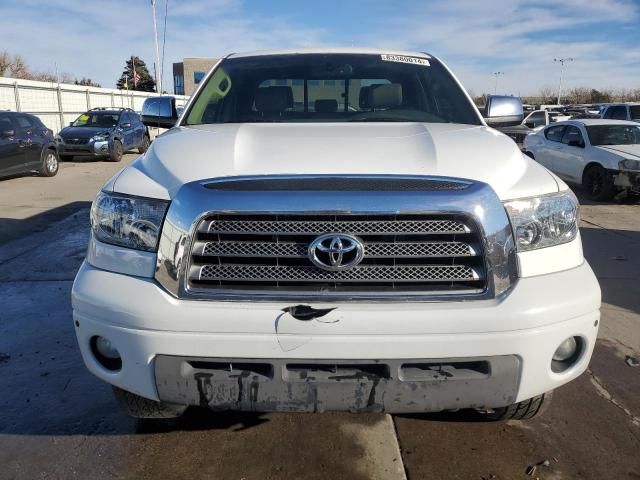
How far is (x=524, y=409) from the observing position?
2.64 m

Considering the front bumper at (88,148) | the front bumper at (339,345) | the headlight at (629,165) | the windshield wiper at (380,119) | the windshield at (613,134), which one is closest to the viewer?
the front bumper at (339,345)

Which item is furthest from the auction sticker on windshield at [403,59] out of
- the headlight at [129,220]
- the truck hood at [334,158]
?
the headlight at [129,220]

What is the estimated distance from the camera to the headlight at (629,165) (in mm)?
9984

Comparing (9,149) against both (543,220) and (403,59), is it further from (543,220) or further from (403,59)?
(543,220)

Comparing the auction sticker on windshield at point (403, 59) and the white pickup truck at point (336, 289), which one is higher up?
the auction sticker on windshield at point (403, 59)

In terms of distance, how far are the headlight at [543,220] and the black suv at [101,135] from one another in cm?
1541

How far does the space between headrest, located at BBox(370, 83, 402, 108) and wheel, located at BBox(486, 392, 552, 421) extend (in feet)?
6.58

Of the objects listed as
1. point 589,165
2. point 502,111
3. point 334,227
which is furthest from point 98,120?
point 334,227

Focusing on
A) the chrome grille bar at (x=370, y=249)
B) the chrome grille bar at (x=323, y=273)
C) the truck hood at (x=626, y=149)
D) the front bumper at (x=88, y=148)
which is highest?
the chrome grille bar at (x=370, y=249)

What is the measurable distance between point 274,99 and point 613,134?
10.0m

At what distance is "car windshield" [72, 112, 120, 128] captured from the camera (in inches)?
712

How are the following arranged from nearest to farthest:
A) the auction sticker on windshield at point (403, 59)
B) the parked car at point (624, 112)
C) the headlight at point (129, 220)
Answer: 1. the headlight at point (129, 220)
2. the auction sticker on windshield at point (403, 59)
3. the parked car at point (624, 112)

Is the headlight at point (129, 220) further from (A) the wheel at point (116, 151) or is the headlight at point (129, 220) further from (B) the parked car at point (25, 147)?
(A) the wheel at point (116, 151)

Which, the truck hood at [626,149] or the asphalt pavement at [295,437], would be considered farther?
the truck hood at [626,149]
